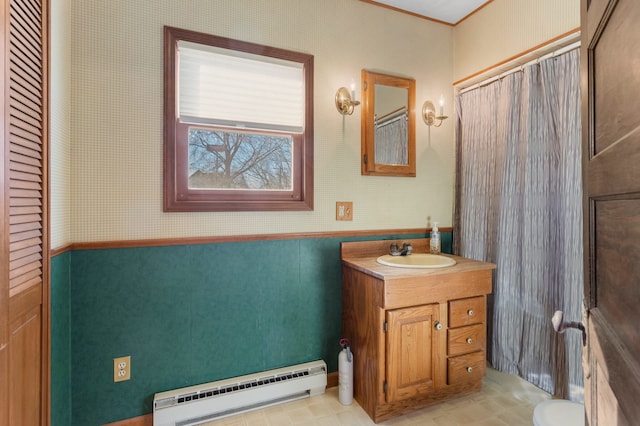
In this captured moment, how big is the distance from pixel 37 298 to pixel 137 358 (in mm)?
736

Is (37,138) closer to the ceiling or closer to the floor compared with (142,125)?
closer to the floor

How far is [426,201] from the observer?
2506 millimetres

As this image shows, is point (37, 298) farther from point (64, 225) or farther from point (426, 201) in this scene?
point (426, 201)

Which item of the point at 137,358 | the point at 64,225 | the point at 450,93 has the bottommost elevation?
the point at 137,358

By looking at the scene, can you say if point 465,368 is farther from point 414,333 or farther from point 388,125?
point 388,125

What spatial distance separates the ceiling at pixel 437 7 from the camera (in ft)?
7.57

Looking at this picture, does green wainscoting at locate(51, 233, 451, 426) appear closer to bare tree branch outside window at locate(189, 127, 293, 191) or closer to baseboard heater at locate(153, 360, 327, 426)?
baseboard heater at locate(153, 360, 327, 426)

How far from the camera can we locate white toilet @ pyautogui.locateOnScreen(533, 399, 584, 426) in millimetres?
1232

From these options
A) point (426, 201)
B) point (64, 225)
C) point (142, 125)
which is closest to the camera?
point (64, 225)

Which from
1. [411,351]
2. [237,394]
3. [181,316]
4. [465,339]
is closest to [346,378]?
[411,351]

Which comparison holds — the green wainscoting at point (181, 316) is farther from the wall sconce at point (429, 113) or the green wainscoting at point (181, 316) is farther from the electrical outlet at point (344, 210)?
the wall sconce at point (429, 113)

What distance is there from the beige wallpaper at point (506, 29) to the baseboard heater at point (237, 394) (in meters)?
2.41

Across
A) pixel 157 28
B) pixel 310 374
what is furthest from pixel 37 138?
pixel 310 374

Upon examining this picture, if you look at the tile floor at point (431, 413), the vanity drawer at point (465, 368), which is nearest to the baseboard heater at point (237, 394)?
the tile floor at point (431, 413)
